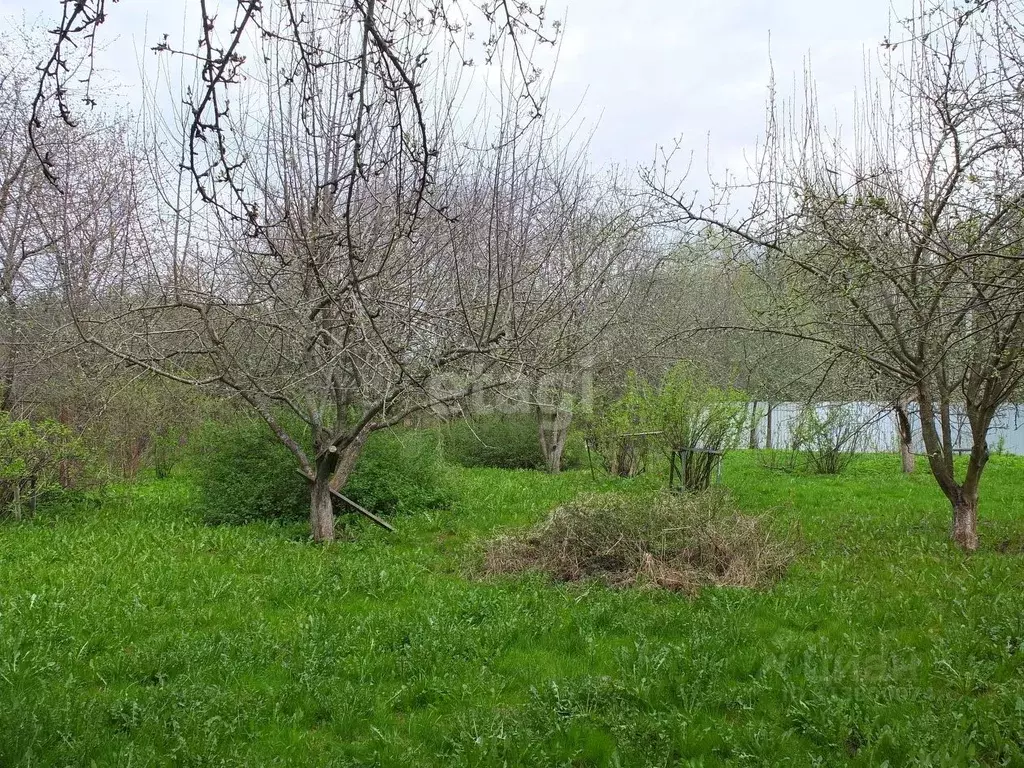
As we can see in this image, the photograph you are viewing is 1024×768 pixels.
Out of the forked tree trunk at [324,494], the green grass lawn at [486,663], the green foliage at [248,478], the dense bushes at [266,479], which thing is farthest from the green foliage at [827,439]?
the forked tree trunk at [324,494]

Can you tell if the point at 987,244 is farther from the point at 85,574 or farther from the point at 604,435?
the point at 604,435

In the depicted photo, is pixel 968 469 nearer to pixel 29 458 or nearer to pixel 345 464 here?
pixel 345 464

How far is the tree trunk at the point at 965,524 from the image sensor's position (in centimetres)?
724

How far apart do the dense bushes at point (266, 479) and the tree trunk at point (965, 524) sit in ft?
19.6

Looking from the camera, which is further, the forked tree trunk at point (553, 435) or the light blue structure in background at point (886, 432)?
the forked tree trunk at point (553, 435)

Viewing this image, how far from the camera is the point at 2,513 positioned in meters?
9.19

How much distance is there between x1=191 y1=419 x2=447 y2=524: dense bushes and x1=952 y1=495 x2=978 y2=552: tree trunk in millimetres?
5982

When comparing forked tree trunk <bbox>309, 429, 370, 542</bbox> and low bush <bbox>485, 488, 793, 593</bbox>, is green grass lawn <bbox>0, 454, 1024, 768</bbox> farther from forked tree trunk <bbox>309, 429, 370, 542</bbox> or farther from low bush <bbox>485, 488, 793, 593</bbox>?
forked tree trunk <bbox>309, 429, 370, 542</bbox>

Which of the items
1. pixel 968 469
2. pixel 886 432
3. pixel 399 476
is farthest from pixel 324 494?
pixel 886 432

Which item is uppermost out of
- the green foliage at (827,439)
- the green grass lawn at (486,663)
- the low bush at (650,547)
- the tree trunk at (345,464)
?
the green foliage at (827,439)

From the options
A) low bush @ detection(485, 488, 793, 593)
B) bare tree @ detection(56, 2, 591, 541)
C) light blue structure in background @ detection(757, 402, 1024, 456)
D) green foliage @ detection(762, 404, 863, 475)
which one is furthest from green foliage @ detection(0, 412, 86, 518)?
green foliage @ detection(762, 404, 863, 475)

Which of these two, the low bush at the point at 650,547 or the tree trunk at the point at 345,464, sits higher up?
the tree trunk at the point at 345,464

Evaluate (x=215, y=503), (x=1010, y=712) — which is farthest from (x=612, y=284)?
(x=1010, y=712)

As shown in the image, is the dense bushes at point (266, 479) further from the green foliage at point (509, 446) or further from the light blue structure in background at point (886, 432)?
the green foliage at point (509, 446)
